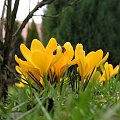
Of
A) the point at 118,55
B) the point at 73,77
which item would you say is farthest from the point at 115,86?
the point at 118,55

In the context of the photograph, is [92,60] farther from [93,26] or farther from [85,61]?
[93,26]

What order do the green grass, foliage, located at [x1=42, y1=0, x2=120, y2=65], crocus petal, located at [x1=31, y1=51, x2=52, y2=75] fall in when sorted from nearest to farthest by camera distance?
the green grass, crocus petal, located at [x1=31, y1=51, x2=52, y2=75], foliage, located at [x1=42, y1=0, x2=120, y2=65]

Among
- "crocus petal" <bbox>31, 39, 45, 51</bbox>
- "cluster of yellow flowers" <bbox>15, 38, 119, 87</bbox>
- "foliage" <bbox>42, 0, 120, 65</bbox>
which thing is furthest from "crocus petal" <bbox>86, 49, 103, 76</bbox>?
"foliage" <bbox>42, 0, 120, 65</bbox>

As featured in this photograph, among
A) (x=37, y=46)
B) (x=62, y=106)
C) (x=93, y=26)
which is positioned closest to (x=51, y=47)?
(x=37, y=46)

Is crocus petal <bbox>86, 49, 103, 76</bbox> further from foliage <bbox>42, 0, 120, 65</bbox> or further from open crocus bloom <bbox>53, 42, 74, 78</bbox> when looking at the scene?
foliage <bbox>42, 0, 120, 65</bbox>

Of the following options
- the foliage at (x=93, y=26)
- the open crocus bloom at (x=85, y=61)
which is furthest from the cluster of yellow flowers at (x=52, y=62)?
the foliage at (x=93, y=26)

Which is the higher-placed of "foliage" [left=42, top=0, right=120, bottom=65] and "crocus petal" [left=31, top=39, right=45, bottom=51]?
"crocus petal" [left=31, top=39, right=45, bottom=51]

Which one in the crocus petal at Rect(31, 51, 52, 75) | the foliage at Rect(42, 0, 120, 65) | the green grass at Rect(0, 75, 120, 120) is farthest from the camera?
the foliage at Rect(42, 0, 120, 65)

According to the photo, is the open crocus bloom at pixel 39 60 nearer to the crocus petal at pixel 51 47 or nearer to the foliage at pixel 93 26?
the crocus petal at pixel 51 47
